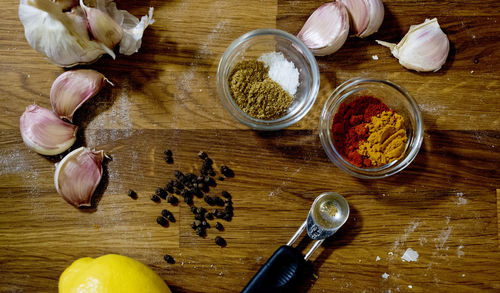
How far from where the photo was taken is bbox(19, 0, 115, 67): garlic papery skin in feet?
3.08

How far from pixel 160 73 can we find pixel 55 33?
261 mm

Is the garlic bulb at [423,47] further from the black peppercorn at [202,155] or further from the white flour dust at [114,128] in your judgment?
the white flour dust at [114,128]

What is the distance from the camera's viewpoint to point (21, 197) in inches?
43.0

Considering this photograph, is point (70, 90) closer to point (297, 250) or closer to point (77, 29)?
point (77, 29)

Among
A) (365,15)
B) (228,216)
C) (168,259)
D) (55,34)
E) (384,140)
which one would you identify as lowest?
(168,259)

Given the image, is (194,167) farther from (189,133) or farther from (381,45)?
(381,45)

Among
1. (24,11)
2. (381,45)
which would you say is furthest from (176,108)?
(381,45)

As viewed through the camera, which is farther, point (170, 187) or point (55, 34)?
point (170, 187)

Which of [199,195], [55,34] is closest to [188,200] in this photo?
[199,195]

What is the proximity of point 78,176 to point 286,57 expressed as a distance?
617mm

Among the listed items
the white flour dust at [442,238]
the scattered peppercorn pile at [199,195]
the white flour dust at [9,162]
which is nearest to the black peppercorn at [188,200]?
the scattered peppercorn pile at [199,195]

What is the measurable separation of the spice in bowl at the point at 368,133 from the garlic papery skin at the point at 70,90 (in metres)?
0.63

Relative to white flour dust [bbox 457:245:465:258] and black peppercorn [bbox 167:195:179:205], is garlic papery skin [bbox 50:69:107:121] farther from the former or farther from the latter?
white flour dust [bbox 457:245:465:258]

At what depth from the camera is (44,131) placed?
1.05 meters
